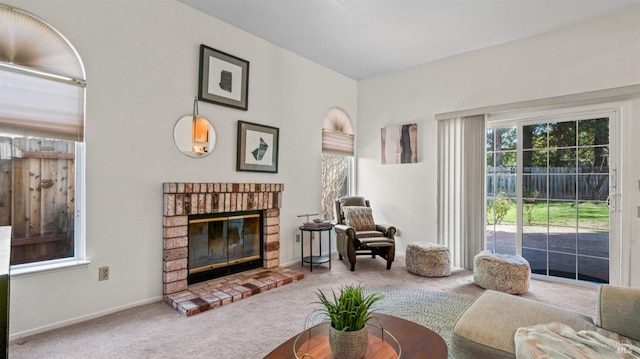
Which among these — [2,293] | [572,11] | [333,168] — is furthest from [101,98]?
[572,11]

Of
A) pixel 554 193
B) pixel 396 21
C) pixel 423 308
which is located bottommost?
pixel 423 308

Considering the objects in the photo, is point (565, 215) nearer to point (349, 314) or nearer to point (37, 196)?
point (349, 314)

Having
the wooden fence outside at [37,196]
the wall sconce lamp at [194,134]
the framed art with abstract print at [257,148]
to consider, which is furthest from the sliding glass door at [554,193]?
the wooden fence outside at [37,196]

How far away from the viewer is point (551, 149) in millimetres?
3691

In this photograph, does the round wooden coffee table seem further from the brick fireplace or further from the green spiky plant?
the brick fireplace

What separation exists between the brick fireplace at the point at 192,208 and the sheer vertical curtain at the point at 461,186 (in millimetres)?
2467

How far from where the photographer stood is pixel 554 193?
367cm

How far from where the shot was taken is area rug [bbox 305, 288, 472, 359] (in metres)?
2.52

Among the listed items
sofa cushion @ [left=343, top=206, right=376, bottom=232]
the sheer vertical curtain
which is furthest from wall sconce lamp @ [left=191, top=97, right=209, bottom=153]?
the sheer vertical curtain

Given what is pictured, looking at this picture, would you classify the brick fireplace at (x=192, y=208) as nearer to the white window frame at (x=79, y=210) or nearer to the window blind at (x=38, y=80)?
the white window frame at (x=79, y=210)

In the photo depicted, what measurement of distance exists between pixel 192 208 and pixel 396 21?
302 centimetres

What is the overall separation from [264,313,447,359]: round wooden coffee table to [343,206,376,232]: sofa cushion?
104 inches

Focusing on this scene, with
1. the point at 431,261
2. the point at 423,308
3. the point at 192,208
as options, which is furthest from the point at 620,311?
the point at 192,208

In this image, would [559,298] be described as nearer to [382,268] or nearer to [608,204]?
[608,204]
